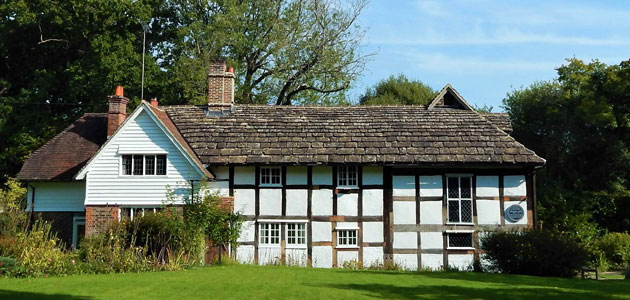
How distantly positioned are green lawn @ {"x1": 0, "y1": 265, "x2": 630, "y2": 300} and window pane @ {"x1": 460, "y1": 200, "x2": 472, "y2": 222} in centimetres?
647

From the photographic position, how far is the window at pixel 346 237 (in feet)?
79.9

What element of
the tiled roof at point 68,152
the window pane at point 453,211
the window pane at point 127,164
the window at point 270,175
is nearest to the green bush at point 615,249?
the window pane at point 453,211

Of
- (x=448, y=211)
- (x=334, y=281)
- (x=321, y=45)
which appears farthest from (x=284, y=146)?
(x=321, y=45)

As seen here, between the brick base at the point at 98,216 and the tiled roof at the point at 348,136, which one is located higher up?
the tiled roof at the point at 348,136

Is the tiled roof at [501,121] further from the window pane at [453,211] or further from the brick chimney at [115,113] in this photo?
the brick chimney at [115,113]

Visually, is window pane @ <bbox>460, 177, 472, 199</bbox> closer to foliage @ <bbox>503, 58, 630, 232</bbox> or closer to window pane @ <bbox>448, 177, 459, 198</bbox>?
window pane @ <bbox>448, 177, 459, 198</bbox>

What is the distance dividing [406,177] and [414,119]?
3.84m

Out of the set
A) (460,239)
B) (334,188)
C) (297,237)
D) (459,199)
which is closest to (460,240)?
(460,239)

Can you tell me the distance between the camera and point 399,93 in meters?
55.2

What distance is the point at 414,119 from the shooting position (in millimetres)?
27500

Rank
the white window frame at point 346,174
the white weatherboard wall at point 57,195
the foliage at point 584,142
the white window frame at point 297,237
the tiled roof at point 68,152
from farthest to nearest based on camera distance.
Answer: the foliage at point 584,142 < the white weatherboard wall at point 57,195 < the tiled roof at point 68,152 < the white window frame at point 346,174 < the white window frame at point 297,237

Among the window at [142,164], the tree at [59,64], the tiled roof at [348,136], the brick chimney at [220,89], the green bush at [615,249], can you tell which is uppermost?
the tree at [59,64]

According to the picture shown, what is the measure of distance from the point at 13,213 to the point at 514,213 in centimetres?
1923

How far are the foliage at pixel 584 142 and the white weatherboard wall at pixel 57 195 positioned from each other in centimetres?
2253
